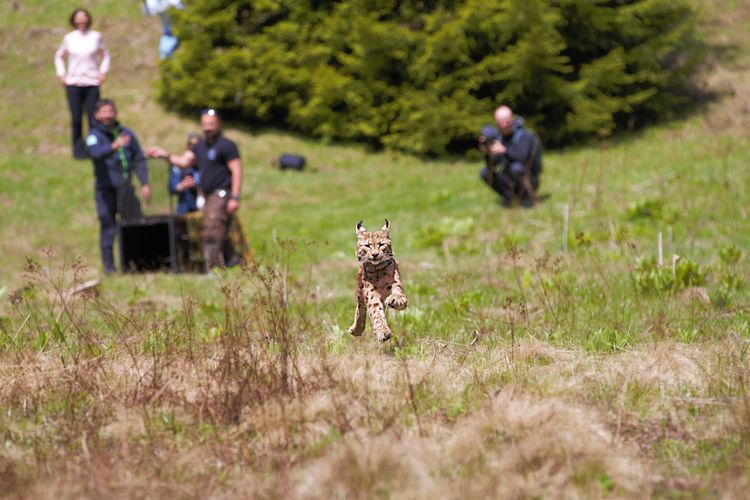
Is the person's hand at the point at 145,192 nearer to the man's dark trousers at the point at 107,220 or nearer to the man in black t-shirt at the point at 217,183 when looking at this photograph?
the man's dark trousers at the point at 107,220

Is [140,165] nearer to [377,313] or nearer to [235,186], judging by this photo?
[235,186]

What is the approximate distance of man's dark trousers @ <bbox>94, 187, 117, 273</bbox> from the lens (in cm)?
1097

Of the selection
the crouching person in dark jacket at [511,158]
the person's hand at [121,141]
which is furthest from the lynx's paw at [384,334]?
the crouching person in dark jacket at [511,158]

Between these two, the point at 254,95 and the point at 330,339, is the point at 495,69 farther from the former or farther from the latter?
the point at 330,339

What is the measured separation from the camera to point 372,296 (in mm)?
4887

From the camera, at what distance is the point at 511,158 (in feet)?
42.4

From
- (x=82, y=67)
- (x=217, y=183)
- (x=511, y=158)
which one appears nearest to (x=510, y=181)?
(x=511, y=158)

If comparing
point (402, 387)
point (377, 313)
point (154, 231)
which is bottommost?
point (154, 231)

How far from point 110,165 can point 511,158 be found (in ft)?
19.0

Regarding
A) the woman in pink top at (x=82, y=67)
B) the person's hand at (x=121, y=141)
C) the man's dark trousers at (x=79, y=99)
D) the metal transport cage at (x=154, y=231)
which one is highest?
the woman in pink top at (x=82, y=67)

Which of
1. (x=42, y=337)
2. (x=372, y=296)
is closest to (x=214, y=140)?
(x=42, y=337)

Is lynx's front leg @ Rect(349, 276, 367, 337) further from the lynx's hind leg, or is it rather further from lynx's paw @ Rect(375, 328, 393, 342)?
lynx's paw @ Rect(375, 328, 393, 342)

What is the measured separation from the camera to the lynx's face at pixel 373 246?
15.3ft

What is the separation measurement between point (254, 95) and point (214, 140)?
32.8 ft
